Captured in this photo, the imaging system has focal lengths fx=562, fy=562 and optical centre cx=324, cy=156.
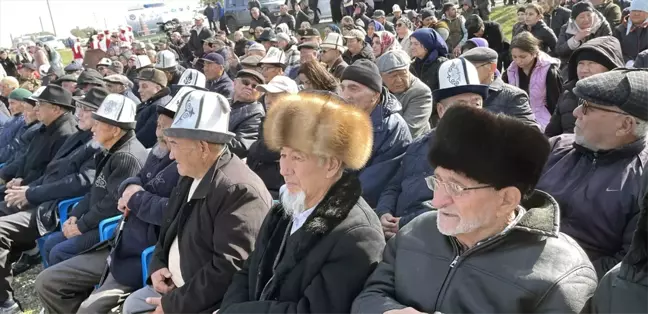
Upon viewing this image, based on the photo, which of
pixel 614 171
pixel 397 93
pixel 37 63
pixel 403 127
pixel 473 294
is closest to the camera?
pixel 473 294

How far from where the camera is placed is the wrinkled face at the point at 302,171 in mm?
2521

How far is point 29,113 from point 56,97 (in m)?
1.10

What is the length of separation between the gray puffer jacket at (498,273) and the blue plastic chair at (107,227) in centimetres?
272

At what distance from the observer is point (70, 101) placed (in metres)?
6.04

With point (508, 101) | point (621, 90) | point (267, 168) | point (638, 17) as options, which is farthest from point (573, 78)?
point (267, 168)

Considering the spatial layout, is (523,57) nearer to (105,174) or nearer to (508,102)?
(508,102)

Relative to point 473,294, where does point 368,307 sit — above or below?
below

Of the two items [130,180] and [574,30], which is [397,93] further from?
[574,30]

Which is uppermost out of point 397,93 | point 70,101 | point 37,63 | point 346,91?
point 346,91

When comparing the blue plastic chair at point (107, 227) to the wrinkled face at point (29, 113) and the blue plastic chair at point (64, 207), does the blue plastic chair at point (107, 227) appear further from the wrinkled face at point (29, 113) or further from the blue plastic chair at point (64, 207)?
the wrinkled face at point (29, 113)

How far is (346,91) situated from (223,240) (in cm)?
162

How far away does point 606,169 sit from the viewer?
8.80 ft

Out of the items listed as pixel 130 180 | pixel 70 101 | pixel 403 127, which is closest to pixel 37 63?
pixel 70 101

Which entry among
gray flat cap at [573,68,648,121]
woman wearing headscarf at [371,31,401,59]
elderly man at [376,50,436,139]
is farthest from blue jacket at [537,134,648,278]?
woman wearing headscarf at [371,31,401,59]
